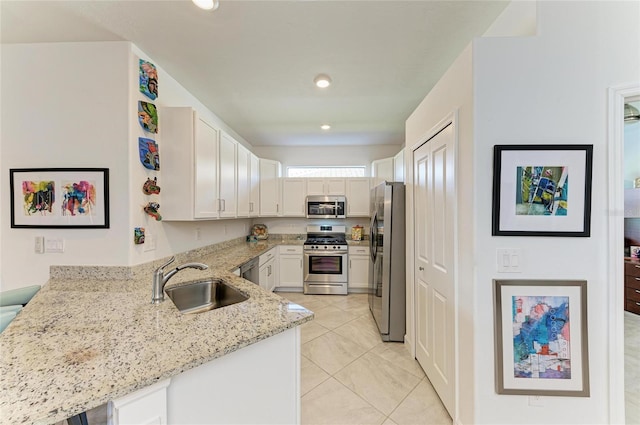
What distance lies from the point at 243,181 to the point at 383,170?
7.53 feet

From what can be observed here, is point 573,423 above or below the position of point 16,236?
below

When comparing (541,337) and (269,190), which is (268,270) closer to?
(269,190)

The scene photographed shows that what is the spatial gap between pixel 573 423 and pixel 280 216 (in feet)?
12.9

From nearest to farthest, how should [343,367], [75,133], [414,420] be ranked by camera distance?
[414,420] → [75,133] → [343,367]

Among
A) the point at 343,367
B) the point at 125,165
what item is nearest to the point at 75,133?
the point at 125,165

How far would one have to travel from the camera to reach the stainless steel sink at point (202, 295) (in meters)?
1.76

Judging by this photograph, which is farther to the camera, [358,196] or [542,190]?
[358,196]

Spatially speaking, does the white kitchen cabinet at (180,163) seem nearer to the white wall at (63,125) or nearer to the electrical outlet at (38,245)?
the white wall at (63,125)

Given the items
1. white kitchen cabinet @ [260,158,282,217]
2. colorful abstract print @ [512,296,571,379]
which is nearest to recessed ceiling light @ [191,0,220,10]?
colorful abstract print @ [512,296,571,379]

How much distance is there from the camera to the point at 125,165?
1827 millimetres

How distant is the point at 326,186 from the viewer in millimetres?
4375

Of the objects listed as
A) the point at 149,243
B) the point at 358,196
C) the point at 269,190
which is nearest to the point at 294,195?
the point at 269,190

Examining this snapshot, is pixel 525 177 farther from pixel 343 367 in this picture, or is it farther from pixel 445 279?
pixel 343 367

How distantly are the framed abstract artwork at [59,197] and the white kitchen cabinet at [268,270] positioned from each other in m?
1.87
